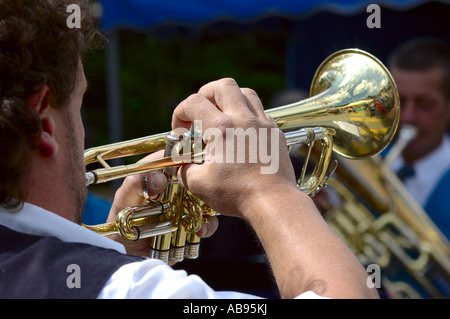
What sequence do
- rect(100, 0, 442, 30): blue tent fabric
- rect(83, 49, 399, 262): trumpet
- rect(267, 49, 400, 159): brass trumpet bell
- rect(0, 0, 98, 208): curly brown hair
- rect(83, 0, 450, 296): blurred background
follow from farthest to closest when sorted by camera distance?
rect(100, 0, 442, 30): blue tent fabric → rect(83, 0, 450, 296): blurred background → rect(267, 49, 400, 159): brass trumpet bell → rect(83, 49, 399, 262): trumpet → rect(0, 0, 98, 208): curly brown hair

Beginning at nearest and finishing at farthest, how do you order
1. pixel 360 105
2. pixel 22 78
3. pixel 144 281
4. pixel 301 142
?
pixel 144 281 < pixel 22 78 < pixel 301 142 < pixel 360 105

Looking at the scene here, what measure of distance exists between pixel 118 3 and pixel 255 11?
1013 mm

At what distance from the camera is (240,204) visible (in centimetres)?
127

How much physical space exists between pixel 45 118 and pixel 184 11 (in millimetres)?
3198

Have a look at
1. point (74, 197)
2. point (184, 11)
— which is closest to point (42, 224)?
point (74, 197)

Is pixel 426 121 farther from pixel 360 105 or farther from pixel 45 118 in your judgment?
pixel 45 118

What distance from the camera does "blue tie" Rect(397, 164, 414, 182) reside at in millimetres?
3902

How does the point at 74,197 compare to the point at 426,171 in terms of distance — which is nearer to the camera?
the point at 74,197

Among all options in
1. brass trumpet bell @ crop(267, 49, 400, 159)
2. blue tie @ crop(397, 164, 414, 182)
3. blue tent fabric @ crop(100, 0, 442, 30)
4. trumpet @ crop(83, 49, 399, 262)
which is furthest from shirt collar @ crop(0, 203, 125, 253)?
blue tent fabric @ crop(100, 0, 442, 30)

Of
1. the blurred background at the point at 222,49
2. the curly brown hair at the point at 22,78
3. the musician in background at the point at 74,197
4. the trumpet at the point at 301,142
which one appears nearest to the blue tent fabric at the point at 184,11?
the blurred background at the point at 222,49

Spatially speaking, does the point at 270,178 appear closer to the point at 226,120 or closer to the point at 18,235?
the point at 226,120

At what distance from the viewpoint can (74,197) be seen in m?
1.31

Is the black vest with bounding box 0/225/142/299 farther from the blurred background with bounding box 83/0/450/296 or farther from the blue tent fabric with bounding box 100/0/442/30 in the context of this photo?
the blue tent fabric with bounding box 100/0/442/30

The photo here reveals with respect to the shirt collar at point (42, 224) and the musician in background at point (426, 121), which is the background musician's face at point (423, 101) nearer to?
the musician in background at point (426, 121)
